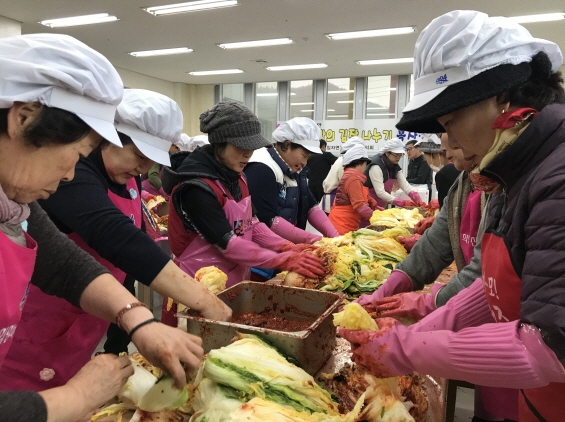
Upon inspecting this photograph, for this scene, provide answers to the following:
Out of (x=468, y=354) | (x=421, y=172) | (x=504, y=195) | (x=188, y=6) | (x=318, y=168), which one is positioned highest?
(x=188, y=6)

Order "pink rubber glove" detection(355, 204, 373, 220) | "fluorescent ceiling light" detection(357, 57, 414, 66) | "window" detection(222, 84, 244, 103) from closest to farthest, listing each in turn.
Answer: "pink rubber glove" detection(355, 204, 373, 220)
"fluorescent ceiling light" detection(357, 57, 414, 66)
"window" detection(222, 84, 244, 103)

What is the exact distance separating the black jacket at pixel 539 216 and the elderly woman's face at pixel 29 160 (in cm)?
122

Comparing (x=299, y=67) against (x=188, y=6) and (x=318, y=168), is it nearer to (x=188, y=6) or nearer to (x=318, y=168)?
(x=318, y=168)

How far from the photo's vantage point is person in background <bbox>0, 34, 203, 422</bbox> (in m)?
1.13

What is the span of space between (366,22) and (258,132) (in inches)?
260

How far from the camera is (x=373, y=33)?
9188mm

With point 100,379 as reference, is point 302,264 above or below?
below

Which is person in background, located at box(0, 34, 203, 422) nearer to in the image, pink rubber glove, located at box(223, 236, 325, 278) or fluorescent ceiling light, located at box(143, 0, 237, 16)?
pink rubber glove, located at box(223, 236, 325, 278)

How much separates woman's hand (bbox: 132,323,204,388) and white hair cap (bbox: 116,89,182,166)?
93 centimetres

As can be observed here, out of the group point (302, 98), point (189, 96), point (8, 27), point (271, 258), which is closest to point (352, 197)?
point (271, 258)

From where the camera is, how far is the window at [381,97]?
531 inches

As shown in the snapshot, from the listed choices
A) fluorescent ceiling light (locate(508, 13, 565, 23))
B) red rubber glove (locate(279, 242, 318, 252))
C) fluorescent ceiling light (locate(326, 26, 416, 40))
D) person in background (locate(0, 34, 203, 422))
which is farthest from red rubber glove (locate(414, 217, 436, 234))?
fluorescent ceiling light (locate(326, 26, 416, 40))

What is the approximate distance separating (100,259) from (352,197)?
437 centimetres

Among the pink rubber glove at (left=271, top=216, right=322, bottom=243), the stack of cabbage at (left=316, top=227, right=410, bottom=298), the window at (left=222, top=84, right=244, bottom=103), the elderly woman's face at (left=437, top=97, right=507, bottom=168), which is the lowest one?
the window at (left=222, top=84, right=244, bottom=103)
